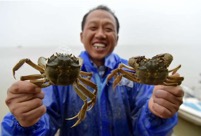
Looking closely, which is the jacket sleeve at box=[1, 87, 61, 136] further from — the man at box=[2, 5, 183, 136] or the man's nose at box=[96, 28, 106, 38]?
the man's nose at box=[96, 28, 106, 38]

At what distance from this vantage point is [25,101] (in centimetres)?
105

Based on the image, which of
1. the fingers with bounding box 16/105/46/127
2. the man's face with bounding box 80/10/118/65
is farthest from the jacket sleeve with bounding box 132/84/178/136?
the fingers with bounding box 16/105/46/127

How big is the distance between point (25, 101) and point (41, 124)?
282 mm

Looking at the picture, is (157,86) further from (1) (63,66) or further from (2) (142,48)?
(2) (142,48)

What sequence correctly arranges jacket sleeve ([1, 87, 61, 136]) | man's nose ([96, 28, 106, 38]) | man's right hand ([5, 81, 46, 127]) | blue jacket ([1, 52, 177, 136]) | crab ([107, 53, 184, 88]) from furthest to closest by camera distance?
1. man's nose ([96, 28, 106, 38])
2. blue jacket ([1, 52, 177, 136])
3. crab ([107, 53, 184, 88])
4. jacket sleeve ([1, 87, 61, 136])
5. man's right hand ([5, 81, 46, 127])

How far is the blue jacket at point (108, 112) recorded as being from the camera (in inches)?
56.4

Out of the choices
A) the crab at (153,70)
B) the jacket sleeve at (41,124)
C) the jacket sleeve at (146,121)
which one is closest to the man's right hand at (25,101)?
the jacket sleeve at (41,124)

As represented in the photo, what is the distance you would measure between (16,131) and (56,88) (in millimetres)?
477

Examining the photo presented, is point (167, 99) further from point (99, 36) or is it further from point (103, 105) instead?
point (99, 36)

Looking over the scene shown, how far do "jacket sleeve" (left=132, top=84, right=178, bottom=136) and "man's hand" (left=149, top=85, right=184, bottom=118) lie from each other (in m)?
0.15

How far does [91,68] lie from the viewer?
1.67 m

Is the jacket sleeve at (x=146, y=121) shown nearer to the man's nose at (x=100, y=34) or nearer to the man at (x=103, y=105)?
the man at (x=103, y=105)

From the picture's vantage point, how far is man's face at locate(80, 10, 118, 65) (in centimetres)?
168

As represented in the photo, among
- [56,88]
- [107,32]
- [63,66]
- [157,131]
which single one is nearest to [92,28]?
[107,32]
